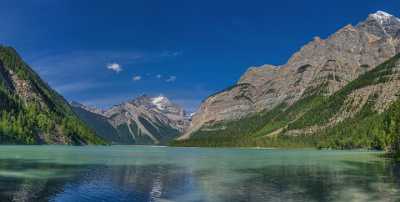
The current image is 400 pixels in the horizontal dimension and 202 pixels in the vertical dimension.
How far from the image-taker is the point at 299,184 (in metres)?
67.9

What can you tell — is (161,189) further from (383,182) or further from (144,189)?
(383,182)

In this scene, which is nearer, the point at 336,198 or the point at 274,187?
the point at 336,198

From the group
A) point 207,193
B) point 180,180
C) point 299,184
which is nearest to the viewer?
point 207,193

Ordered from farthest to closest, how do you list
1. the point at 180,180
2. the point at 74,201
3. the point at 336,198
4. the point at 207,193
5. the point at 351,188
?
the point at 180,180 → the point at 351,188 → the point at 207,193 → the point at 336,198 → the point at 74,201

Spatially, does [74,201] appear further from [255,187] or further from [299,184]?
[299,184]

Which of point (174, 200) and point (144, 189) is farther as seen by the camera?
point (144, 189)

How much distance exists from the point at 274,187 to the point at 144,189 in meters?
18.1

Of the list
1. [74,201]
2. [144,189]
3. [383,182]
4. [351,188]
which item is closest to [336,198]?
[351,188]

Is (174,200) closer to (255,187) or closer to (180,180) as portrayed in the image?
(255,187)

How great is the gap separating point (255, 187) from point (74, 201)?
1008 inches

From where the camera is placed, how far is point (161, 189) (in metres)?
60.9

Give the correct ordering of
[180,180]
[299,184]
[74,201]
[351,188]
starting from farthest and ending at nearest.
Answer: [180,180] < [299,184] < [351,188] < [74,201]

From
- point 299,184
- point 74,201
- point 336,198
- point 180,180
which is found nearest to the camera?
point 74,201

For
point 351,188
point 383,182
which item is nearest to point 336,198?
point 351,188
